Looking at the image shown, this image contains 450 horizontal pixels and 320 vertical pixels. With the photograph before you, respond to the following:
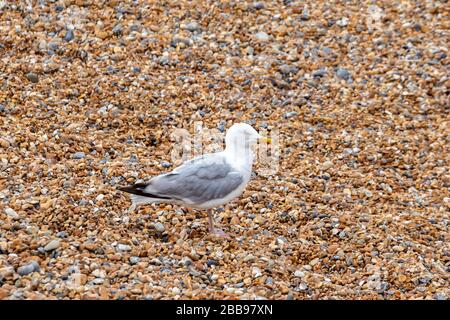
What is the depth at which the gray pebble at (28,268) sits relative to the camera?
5332 mm

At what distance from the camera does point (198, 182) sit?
5.98 metres

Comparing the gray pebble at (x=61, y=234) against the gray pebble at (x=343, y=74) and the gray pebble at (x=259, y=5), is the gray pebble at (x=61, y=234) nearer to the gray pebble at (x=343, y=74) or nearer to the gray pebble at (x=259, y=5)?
the gray pebble at (x=343, y=74)

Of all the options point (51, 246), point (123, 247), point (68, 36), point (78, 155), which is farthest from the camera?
point (68, 36)

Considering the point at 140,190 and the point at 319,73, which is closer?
the point at 140,190

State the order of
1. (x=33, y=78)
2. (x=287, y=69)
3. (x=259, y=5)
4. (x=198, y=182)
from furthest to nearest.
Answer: (x=259, y=5) → (x=287, y=69) → (x=33, y=78) → (x=198, y=182)

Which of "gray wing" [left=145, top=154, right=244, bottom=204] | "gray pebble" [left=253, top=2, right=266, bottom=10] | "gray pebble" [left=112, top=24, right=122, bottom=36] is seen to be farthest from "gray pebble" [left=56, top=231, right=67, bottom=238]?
"gray pebble" [left=253, top=2, right=266, bottom=10]

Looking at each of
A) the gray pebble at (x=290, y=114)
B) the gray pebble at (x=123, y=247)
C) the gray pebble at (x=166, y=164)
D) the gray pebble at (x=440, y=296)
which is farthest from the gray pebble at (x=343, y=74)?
the gray pebble at (x=123, y=247)

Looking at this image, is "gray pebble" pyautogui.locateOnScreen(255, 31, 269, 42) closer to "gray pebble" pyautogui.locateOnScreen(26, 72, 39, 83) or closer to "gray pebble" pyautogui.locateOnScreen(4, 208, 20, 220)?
"gray pebble" pyautogui.locateOnScreen(26, 72, 39, 83)

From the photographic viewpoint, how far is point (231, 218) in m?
6.64

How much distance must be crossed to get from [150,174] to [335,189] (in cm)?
180

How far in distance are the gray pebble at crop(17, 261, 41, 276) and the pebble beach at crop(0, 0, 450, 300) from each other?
2cm

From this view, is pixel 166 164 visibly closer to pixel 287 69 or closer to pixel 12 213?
pixel 12 213

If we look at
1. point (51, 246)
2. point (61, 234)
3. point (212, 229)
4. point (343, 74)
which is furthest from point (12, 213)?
point (343, 74)

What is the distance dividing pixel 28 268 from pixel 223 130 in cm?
312
